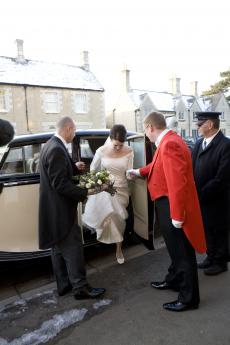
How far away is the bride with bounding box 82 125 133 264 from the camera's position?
168 inches

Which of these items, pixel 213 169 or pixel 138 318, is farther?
pixel 213 169

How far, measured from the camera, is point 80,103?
30609 millimetres

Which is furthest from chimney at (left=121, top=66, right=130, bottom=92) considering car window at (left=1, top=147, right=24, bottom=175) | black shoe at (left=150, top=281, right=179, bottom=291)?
black shoe at (left=150, top=281, right=179, bottom=291)

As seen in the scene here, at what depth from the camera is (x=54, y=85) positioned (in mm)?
28984

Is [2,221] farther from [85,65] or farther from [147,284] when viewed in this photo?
[85,65]

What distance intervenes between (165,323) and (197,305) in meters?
0.41

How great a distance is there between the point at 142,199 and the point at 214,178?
928 mm

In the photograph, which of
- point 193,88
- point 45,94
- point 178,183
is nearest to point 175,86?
point 193,88

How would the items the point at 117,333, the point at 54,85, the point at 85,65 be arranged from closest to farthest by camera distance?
the point at 117,333
the point at 54,85
the point at 85,65

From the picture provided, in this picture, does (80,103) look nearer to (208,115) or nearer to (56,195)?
(208,115)

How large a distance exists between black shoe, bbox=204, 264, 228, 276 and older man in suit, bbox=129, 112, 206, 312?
0.74 meters

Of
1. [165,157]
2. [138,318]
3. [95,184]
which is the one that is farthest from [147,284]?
[165,157]

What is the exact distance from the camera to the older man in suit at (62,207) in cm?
330

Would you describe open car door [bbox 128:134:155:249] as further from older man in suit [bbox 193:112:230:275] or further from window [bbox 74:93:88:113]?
window [bbox 74:93:88:113]
